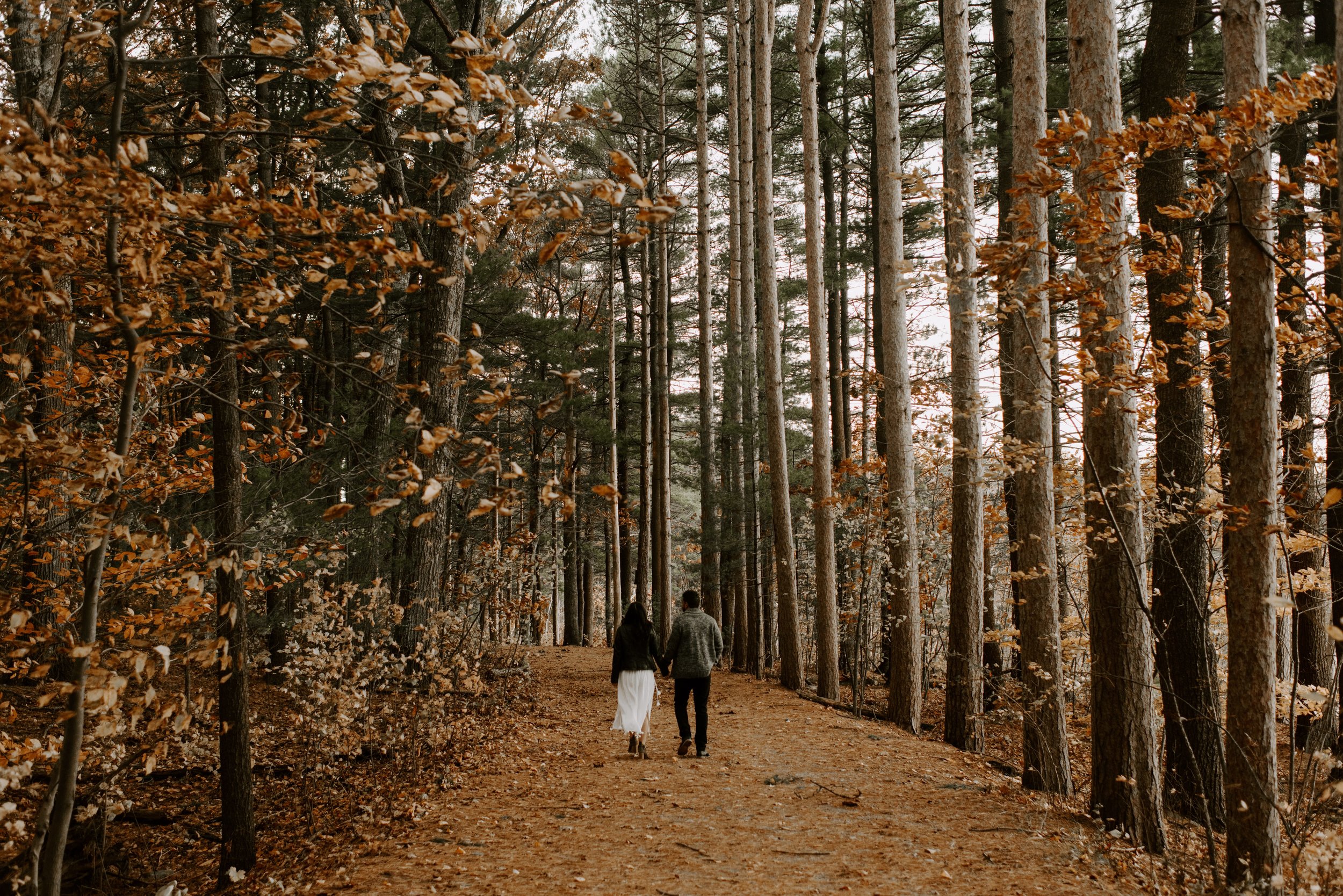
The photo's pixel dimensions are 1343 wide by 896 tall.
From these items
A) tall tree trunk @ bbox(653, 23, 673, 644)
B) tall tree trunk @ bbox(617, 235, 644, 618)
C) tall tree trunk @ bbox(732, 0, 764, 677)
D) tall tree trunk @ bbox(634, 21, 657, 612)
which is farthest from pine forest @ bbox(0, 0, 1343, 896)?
tall tree trunk @ bbox(617, 235, 644, 618)

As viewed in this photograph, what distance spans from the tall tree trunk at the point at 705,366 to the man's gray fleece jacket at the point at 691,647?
7.55 m

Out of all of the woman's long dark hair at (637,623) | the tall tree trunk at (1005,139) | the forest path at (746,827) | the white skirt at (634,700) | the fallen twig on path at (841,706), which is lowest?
the fallen twig on path at (841,706)

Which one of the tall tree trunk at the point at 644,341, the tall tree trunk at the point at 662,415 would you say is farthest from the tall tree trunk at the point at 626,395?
the tall tree trunk at the point at 662,415

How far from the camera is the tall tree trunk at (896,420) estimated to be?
9828 mm

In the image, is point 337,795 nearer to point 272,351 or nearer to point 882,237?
point 272,351

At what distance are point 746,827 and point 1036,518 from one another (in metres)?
3.83

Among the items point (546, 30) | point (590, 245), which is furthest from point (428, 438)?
point (590, 245)

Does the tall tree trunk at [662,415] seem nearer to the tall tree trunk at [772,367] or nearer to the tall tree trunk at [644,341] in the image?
the tall tree trunk at [644,341]

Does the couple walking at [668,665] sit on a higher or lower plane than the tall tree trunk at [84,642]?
lower

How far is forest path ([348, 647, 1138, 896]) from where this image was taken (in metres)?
4.72

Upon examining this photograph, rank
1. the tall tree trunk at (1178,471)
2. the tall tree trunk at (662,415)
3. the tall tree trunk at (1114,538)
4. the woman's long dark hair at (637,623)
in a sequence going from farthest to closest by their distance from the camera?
the tall tree trunk at (662,415) < the woman's long dark hair at (637,623) < the tall tree trunk at (1178,471) < the tall tree trunk at (1114,538)

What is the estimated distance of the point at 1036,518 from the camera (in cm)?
720

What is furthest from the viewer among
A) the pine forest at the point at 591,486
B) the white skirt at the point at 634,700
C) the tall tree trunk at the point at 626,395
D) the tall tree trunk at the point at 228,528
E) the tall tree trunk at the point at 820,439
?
the tall tree trunk at the point at 626,395

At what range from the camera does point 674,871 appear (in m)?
4.85
